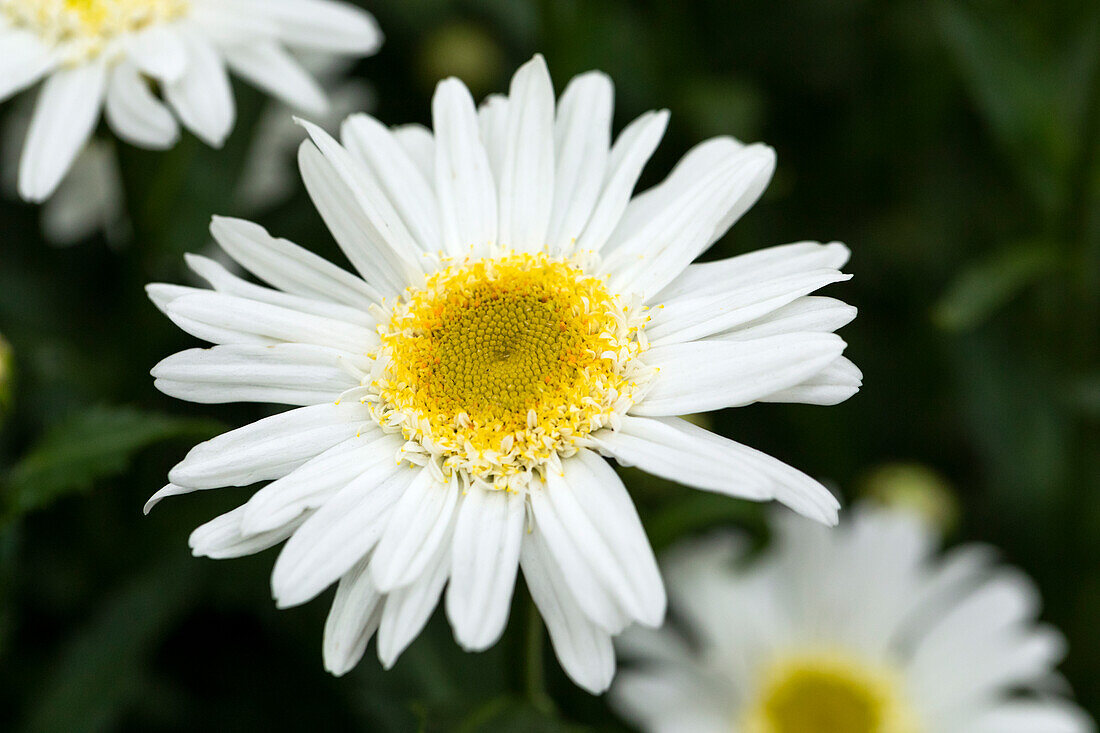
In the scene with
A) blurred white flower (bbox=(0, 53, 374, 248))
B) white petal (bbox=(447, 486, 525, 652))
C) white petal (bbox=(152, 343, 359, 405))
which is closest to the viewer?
white petal (bbox=(447, 486, 525, 652))

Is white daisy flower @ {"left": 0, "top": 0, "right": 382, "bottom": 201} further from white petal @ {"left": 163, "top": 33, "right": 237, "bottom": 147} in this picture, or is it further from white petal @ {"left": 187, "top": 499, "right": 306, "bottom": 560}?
white petal @ {"left": 187, "top": 499, "right": 306, "bottom": 560}

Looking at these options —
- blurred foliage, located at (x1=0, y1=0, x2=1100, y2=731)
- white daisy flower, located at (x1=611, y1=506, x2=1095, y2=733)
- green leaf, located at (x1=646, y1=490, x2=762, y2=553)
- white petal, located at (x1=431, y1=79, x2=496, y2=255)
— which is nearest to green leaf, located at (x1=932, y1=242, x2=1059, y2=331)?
blurred foliage, located at (x1=0, y1=0, x2=1100, y2=731)

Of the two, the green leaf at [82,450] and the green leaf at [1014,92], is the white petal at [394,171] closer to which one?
the green leaf at [82,450]

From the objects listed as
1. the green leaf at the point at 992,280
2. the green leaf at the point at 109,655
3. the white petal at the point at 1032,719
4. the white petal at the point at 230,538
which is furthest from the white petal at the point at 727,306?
the white petal at the point at 1032,719

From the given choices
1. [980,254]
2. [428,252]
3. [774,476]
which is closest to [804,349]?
[774,476]

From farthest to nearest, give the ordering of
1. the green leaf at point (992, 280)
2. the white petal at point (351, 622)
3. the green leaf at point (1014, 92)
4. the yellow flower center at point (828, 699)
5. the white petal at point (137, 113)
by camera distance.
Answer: the yellow flower center at point (828, 699), the green leaf at point (1014, 92), the green leaf at point (992, 280), the white petal at point (137, 113), the white petal at point (351, 622)

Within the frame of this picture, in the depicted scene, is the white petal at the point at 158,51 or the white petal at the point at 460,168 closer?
the white petal at the point at 460,168

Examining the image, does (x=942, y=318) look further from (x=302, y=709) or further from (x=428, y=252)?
(x=302, y=709)
